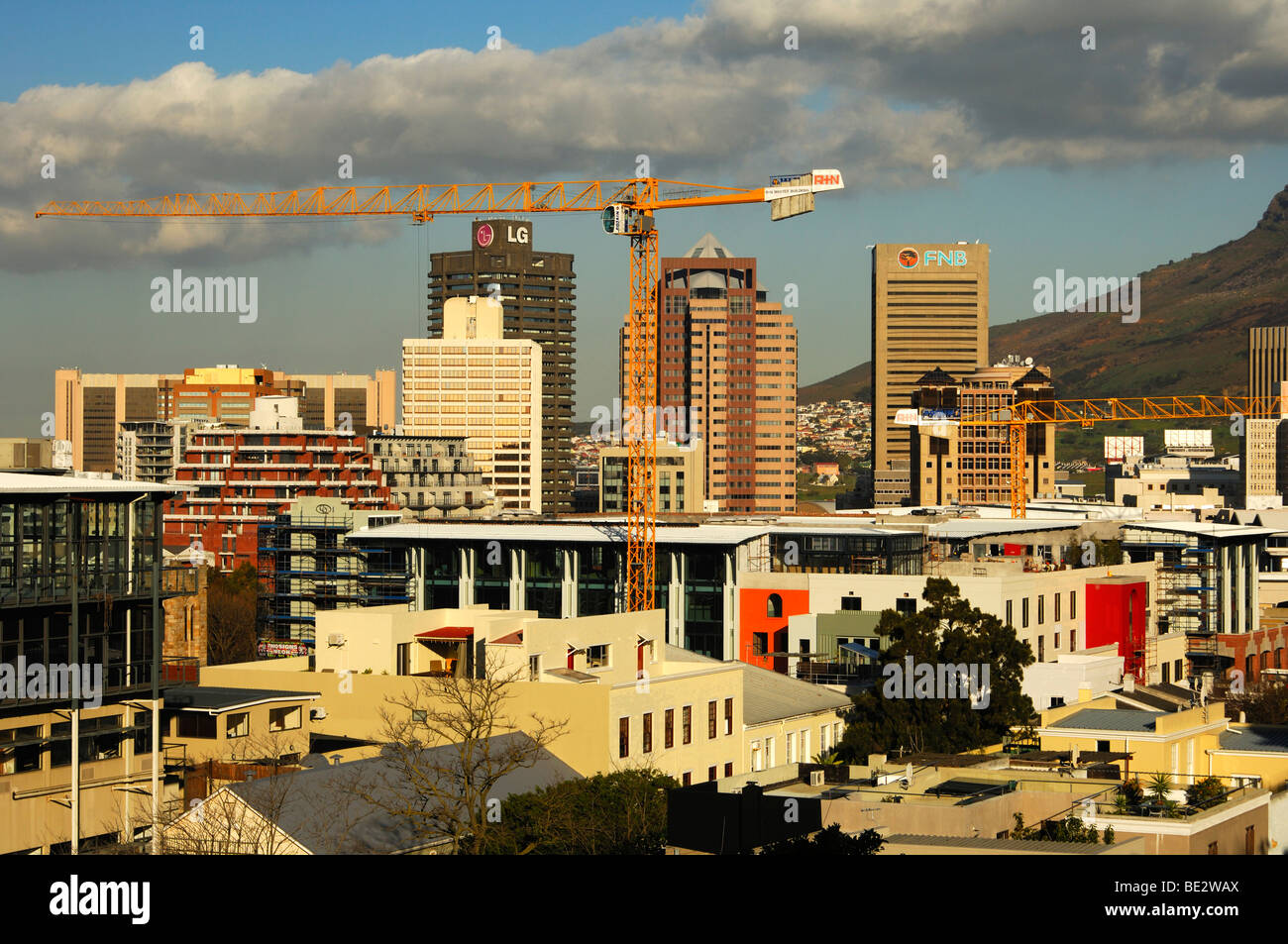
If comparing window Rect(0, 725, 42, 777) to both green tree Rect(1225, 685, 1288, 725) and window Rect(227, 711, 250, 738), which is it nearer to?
window Rect(227, 711, 250, 738)

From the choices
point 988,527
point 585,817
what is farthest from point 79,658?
point 988,527

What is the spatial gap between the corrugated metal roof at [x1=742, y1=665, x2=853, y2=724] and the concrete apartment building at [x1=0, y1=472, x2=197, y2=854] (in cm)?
2167

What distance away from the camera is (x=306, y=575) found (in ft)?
390

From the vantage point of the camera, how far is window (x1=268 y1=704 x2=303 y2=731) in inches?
1813

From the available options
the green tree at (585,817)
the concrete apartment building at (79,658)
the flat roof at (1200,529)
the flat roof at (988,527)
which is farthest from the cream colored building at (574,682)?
the flat roof at (1200,529)

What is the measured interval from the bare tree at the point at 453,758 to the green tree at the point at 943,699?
1039 centimetres

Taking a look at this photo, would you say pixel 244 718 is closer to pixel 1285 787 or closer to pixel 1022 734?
pixel 1022 734

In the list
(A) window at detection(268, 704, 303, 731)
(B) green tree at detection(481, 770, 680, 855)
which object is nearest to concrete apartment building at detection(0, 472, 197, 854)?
(A) window at detection(268, 704, 303, 731)

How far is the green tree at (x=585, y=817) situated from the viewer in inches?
1212

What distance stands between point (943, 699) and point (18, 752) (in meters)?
27.5

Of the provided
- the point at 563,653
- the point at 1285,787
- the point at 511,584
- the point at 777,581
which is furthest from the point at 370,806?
the point at 511,584

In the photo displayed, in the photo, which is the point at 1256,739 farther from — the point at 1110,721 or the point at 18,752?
the point at 18,752

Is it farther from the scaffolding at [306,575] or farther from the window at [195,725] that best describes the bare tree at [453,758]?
the scaffolding at [306,575]
